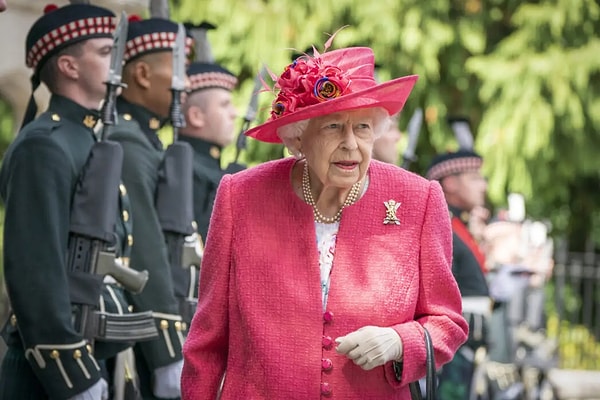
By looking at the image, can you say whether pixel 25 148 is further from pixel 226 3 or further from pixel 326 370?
pixel 226 3

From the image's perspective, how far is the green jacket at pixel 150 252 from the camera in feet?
24.3

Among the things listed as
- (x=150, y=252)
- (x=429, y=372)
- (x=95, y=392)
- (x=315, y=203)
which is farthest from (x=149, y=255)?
(x=429, y=372)

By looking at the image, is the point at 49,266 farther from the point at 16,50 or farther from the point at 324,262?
the point at 16,50

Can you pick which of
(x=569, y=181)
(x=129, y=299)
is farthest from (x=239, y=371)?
(x=569, y=181)

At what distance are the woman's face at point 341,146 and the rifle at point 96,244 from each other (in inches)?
62.4

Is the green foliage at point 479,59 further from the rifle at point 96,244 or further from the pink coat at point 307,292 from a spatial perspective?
the pink coat at point 307,292

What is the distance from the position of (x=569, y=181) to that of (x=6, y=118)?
20.4 ft

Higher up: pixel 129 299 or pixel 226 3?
pixel 226 3

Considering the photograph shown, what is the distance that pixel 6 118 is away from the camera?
1517cm

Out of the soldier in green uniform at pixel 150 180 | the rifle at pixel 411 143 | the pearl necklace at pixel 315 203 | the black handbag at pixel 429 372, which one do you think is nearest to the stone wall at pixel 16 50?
the soldier in green uniform at pixel 150 180

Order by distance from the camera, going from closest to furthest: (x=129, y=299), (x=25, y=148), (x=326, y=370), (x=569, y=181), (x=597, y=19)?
(x=326, y=370), (x=25, y=148), (x=129, y=299), (x=597, y=19), (x=569, y=181)

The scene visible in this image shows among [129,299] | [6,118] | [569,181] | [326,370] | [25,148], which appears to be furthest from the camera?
[569,181]

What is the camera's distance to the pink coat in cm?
512

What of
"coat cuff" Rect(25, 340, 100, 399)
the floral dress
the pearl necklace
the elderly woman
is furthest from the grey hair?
"coat cuff" Rect(25, 340, 100, 399)
